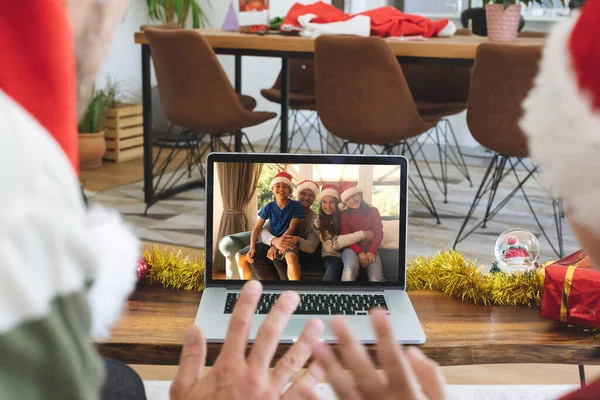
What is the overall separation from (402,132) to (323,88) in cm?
40

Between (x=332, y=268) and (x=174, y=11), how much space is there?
4151mm

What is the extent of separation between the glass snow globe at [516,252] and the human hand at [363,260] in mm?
297

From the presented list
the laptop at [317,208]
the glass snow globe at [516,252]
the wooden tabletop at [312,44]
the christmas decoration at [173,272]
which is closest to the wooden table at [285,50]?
the wooden tabletop at [312,44]

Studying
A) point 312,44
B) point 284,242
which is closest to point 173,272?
point 284,242

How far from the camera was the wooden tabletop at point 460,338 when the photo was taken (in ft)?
3.89

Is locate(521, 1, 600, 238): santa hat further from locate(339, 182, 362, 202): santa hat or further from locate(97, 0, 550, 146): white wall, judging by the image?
locate(97, 0, 550, 146): white wall

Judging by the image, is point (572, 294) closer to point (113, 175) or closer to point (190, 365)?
point (190, 365)

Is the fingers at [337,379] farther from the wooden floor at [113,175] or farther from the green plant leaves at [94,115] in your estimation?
the green plant leaves at [94,115]

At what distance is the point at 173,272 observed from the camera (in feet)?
4.79

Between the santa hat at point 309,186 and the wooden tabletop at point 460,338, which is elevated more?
the santa hat at point 309,186

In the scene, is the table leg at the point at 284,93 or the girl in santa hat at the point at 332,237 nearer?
the girl in santa hat at the point at 332,237

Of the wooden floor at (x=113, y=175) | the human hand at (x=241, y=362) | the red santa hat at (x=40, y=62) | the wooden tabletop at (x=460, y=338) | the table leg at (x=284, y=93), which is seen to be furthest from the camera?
the wooden floor at (x=113, y=175)

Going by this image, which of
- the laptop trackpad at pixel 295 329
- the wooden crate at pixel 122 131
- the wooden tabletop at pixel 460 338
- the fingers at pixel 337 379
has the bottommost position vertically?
the wooden crate at pixel 122 131

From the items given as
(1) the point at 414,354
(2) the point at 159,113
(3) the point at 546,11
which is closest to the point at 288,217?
(1) the point at 414,354
